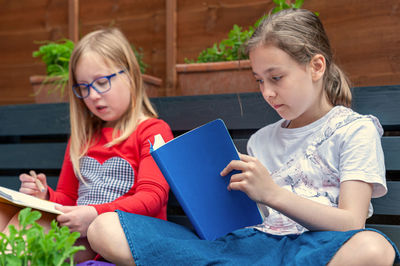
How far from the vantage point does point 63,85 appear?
180 cm

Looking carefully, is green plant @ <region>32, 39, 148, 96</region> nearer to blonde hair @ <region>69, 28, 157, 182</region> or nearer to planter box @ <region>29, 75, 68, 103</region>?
planter box @ <region>29, 75, 68, 103</region>

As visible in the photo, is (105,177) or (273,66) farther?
(105,177)

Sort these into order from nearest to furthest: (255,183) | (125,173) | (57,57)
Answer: (255,183) → (125,173) → (57,57)

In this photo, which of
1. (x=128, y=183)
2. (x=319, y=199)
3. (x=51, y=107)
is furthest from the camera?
(x=51, y=107)

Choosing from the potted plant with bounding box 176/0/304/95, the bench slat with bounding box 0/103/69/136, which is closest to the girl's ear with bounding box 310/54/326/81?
the potted plant with bounding box 176/0/304/95

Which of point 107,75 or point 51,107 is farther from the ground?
point 107,75

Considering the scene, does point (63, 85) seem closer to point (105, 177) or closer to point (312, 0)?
point (105, 177)

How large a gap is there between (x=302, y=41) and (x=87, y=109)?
79 cm

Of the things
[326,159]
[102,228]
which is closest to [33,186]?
[102,228]

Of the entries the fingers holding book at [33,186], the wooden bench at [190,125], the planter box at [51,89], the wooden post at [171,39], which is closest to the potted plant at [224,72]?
the wooden bench at [190,125]

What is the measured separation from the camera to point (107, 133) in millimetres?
1503

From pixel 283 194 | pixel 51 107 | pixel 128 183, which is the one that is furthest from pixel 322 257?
pixel 51 107

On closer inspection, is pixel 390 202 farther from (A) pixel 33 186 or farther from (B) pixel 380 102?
(A) pixel 33 186

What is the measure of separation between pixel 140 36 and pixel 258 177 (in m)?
1.47
